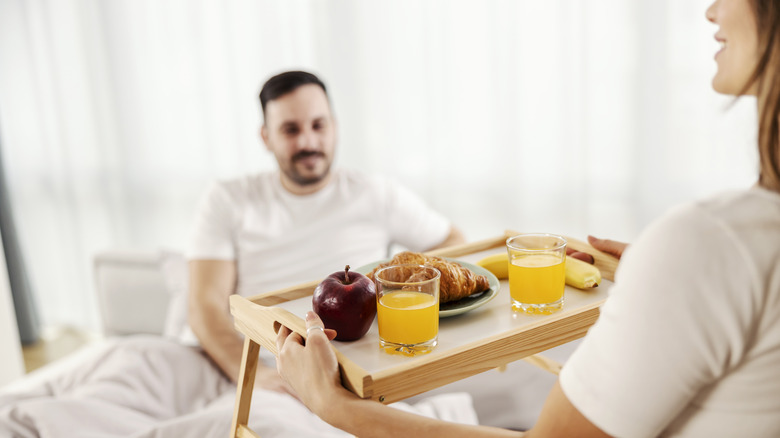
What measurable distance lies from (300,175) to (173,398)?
81cm

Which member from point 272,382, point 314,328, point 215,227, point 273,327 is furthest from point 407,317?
point 215,227

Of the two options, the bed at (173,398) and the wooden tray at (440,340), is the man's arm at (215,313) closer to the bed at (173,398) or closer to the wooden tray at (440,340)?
the bed at (173,398)

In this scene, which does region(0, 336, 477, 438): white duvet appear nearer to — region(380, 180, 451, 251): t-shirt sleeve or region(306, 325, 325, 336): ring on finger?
region(306, 325, 325, 336): ring on finger

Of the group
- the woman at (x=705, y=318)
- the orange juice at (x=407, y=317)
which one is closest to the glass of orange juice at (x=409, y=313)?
the orange juice at (x=407, y=317)

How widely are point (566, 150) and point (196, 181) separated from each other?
183cm

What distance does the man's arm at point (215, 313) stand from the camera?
6.95 ft

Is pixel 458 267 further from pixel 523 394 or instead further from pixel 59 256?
pixel 59 256

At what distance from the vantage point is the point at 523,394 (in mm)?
1908

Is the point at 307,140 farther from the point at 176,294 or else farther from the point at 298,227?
the point at 176,294

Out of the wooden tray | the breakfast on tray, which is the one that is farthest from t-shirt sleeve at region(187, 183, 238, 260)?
the breakfast on tray

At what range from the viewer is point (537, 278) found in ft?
3.58

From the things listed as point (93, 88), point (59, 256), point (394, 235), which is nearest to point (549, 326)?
point (394, 235)

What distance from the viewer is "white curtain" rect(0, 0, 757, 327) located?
7.83 ft

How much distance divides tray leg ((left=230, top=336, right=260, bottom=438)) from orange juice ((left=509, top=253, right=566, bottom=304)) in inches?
18.1
